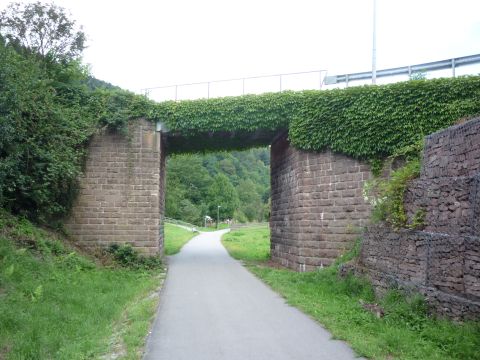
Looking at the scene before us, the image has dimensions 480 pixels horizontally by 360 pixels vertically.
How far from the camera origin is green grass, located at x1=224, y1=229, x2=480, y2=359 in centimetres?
567

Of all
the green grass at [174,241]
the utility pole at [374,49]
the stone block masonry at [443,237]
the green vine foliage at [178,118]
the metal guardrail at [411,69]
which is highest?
the utility pole at [374,49]

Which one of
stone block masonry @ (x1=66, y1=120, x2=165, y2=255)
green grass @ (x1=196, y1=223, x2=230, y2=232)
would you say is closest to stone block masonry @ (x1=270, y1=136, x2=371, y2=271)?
stone block masonry @ (x1=66, y1=120, x2=165, y2=255)

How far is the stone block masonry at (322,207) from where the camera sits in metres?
13.7

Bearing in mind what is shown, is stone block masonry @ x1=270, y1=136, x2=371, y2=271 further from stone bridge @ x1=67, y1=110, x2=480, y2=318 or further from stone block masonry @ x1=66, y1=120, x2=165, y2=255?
stone block masonry @ x1=66, y1=120, x2=165, y2=255

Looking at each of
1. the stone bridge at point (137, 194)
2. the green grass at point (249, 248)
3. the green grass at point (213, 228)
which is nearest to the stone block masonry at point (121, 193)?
the stone bridge at point (137, 194)

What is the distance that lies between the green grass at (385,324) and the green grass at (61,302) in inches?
115

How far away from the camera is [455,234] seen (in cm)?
718

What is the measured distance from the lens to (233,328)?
23.7ft

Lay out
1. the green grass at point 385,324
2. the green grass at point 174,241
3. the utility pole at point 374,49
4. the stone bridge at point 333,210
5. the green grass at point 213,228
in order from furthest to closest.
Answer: the green grass at point 213,228
the green grass at point 174,241
the utility pole at point 374,49
the stone bridge at point 333,210
the green grass at point 385,324

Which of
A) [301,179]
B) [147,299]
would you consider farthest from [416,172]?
[147,299]

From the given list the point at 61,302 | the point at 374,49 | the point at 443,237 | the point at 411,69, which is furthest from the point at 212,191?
the point at 443,237

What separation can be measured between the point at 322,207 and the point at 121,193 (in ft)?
22.9

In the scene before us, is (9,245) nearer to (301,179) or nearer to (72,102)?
(72,102)

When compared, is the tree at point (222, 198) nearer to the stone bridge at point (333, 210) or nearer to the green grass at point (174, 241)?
the green grass at point (174, 241)
